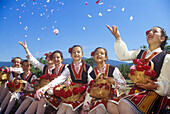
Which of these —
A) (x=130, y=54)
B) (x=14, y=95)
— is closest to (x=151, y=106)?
(x=130, y=54)

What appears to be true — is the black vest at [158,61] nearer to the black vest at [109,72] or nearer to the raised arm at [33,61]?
the black vest at [109,72]

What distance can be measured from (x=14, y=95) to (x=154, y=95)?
12.3ft

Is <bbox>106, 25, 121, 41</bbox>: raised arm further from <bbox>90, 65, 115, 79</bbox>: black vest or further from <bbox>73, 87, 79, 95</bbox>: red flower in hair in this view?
<bbox>73, 87, 79, 95</bbox>: red flower in hair

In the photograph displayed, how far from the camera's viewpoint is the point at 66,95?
2992 millimetres

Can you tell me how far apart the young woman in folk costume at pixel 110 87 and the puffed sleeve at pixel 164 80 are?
64 cm

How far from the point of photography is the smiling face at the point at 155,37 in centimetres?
278

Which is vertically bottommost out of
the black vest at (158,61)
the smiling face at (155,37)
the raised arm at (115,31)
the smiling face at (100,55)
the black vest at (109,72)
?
the black vest at (109,72)

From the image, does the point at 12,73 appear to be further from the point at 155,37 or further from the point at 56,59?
the point at 155,37

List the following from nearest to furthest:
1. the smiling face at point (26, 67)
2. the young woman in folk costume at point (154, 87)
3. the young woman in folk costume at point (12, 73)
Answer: the young woman in folk costume at point (154, 87), the smiling face at point (26, 67), the young woman in folk costume at point (12, 73)

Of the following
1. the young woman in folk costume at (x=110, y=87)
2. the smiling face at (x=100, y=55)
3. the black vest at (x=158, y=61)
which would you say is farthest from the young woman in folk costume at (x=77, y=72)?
the black vest at (x=158, y=61)

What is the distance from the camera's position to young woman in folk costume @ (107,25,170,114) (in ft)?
7.48

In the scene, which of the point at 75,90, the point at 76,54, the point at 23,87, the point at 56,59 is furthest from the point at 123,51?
the point at 23,87

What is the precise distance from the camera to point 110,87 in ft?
9.14

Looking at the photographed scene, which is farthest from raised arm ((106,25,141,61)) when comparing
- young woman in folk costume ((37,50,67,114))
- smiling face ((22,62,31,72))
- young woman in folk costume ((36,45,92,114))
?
smiling face ((22,62,31,72))
